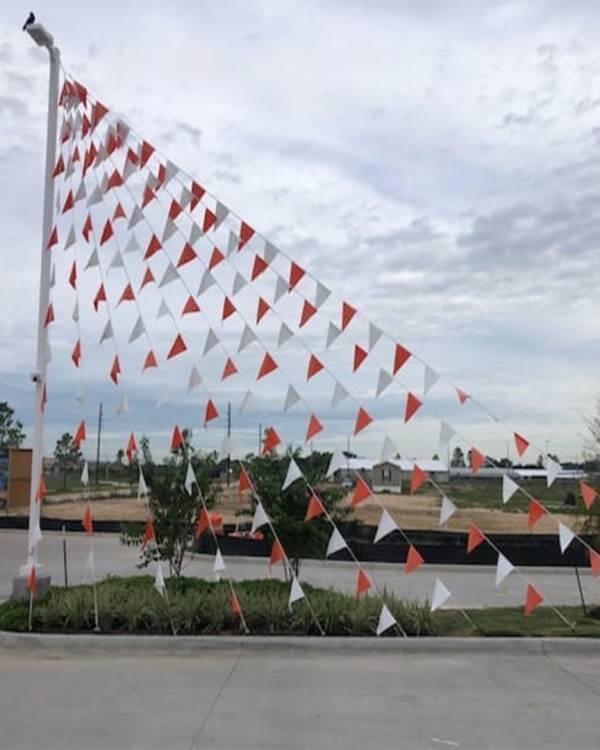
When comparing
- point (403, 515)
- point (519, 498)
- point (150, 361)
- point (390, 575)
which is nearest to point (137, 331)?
point (150, 361)

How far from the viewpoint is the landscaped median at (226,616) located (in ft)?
29.2

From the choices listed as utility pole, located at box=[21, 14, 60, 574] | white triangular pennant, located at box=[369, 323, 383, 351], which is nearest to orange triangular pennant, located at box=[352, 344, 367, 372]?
white triangular pennant, located at box=[369, 323, 383, 351]

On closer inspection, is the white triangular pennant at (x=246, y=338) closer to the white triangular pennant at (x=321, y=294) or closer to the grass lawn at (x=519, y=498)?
the white triangular pennant at (x=321, y=294)

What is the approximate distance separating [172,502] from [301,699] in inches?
195

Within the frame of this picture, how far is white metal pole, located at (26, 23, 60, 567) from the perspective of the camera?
10227mm

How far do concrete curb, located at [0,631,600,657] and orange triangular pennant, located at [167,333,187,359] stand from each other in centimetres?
316

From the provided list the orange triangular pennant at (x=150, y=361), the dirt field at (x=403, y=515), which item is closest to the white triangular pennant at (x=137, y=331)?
the orange triangular pennant at (x=150, y=361)

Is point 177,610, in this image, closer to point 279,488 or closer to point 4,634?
point 4,634

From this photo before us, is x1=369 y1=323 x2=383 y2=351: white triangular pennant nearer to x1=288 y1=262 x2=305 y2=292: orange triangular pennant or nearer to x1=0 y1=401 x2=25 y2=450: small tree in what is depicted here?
x1=288 y1=262 x2=305 y2=292: orange triangular pennant

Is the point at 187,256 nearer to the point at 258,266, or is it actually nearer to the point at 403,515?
the point at 258,266

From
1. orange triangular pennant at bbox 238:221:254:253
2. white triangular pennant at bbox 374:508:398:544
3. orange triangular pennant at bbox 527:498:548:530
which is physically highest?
orange triangular pennant at bbox 238:221:254:253

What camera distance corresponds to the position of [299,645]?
8.43 metres

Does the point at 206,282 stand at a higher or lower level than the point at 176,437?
higher

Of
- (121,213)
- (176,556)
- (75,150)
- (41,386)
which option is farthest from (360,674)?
(75,150)
